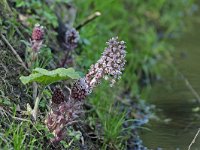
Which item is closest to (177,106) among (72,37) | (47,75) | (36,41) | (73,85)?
(72,37)

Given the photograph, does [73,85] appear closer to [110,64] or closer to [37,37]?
[110,64]

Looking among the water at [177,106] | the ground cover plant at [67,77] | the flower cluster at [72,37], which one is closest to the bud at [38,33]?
the ground cover plant at [67,77]

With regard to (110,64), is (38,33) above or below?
above

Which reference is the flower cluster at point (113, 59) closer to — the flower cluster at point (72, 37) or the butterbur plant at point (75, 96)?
the butterbur plant at point (75, 96)

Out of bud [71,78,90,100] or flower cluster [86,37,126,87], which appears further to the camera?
flower cluster [86,37,126,87]

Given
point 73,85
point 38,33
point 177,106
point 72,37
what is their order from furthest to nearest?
point 177,106, point 72,37, point 38,33, point 73,85

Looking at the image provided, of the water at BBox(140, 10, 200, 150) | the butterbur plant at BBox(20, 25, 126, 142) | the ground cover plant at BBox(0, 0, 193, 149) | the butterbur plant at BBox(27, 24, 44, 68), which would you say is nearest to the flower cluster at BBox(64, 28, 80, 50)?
the ground cover plant at BBox(0, 0, 193, 149)

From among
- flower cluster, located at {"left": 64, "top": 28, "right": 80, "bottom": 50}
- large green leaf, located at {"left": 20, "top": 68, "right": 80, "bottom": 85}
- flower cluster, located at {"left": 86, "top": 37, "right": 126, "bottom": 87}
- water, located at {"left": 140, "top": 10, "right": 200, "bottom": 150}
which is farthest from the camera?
water, located at {"left": 140, "top": 10, "right": 200, "bottom": 150}

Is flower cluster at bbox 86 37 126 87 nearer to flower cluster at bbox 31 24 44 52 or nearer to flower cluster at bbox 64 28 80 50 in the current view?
→ flower cluster at bbox 31 24 44 52
